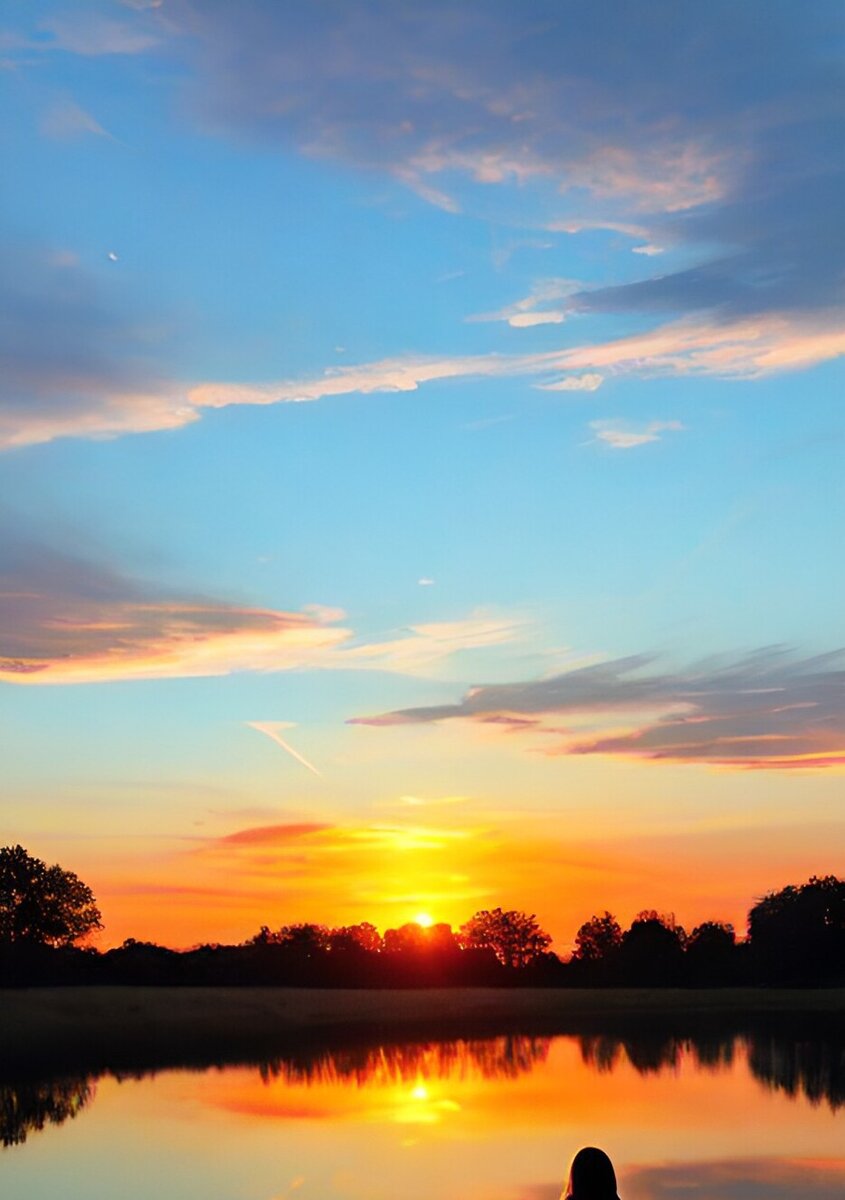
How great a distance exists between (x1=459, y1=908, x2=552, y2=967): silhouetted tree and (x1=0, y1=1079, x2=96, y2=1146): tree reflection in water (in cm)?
15394

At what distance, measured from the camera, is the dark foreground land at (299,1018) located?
5138 cm

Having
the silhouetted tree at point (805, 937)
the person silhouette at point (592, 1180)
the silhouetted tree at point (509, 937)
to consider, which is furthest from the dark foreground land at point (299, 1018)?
the silhouetted tree at point (509, 937)

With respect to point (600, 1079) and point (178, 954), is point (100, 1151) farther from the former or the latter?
point (178, 954)

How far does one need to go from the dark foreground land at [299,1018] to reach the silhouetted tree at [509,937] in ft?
282

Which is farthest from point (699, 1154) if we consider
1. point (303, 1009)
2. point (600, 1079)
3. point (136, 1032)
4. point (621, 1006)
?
point (621, 1006)

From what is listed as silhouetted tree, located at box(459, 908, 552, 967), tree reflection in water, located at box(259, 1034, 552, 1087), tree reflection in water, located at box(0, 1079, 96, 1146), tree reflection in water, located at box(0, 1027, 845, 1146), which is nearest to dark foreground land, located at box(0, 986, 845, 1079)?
tree reflection in water, located at box(0, 1027, 845, 1146)

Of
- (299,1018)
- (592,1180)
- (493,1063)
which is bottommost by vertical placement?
(493,1063)

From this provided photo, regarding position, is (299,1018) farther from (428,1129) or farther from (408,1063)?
(428,1129)

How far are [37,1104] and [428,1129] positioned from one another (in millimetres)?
10304

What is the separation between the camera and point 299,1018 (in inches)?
2889

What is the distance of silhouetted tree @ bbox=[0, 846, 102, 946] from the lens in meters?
113

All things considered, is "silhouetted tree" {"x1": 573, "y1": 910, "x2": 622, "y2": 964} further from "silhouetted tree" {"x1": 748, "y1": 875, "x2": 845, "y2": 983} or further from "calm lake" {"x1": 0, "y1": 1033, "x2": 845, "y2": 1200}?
"calm lake" {"x1": 0, "y1": 1033, "x2": 845, "y2": 1200}

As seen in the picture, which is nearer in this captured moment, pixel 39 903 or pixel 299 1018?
pixel 299 1018

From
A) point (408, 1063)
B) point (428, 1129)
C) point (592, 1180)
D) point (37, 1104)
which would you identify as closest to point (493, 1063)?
point (408, 1063)
